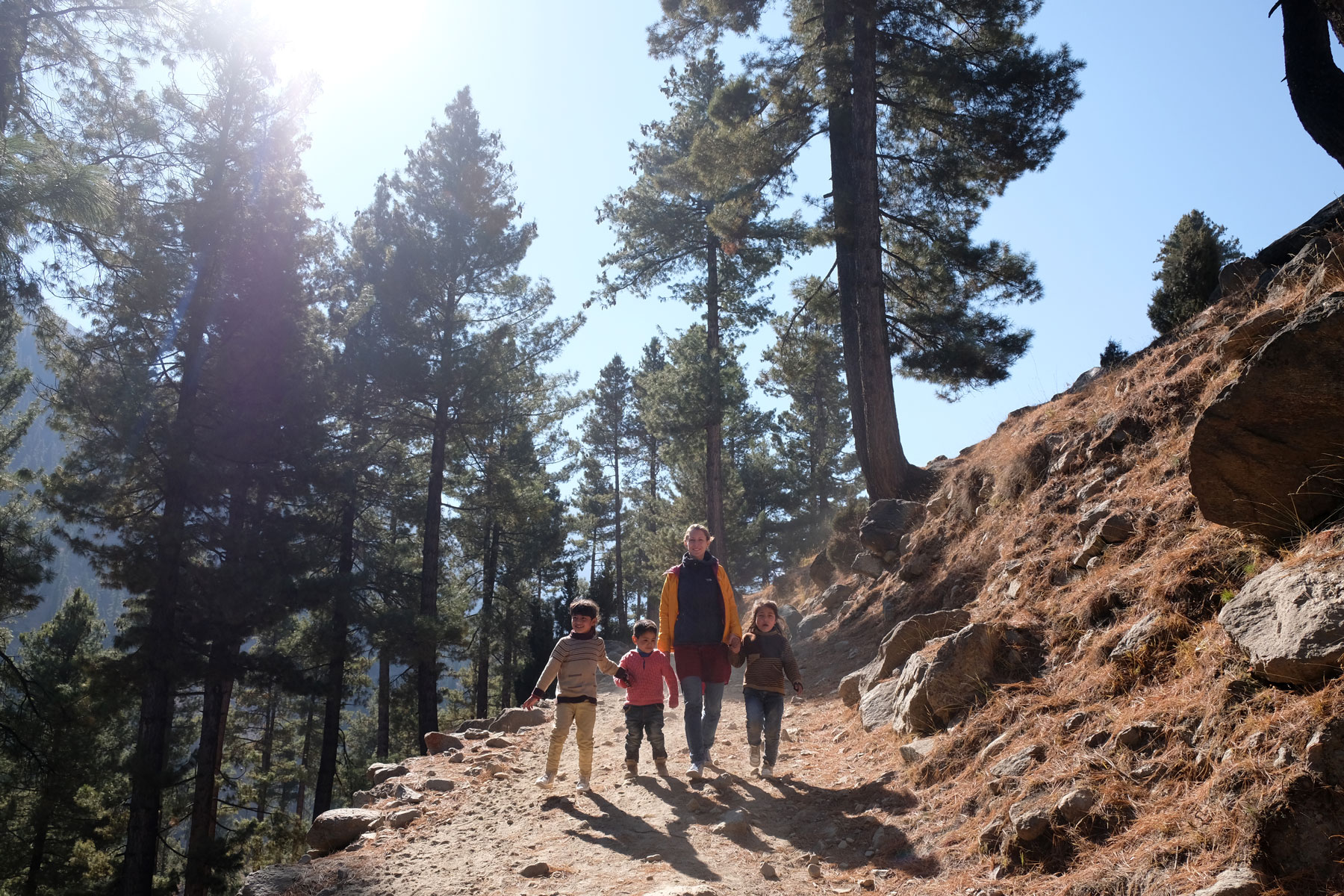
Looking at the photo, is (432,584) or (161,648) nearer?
(161,648)

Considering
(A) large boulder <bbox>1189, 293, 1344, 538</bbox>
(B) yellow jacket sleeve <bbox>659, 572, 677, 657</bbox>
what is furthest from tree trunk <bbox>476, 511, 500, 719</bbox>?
(A) large boulder <bbox>1189, 293, 1344, 538</bbox>

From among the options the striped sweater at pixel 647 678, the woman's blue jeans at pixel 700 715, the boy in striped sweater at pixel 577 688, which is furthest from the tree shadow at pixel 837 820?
the boy in striped sweater at pixel 577 688

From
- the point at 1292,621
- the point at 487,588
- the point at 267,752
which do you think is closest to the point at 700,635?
the point at 1292,621

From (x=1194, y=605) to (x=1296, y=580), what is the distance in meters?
0.93

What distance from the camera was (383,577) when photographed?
53.2 ft

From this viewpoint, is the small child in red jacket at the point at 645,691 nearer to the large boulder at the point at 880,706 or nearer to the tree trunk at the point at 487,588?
the large boulder at the point at 880,706

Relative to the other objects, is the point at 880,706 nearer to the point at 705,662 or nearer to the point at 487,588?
the point at 705,662

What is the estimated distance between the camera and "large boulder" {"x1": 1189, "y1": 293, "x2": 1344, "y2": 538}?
154 inches

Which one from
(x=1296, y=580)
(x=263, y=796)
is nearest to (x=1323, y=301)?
(x=1296, y=580)

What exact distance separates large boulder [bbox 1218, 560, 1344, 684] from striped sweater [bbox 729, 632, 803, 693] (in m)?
3.36

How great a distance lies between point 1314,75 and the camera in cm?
822

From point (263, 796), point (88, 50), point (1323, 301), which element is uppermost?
point (88, 50)

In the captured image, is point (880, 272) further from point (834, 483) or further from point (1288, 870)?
point (834, 483)

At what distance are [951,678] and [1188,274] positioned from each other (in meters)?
8.30
